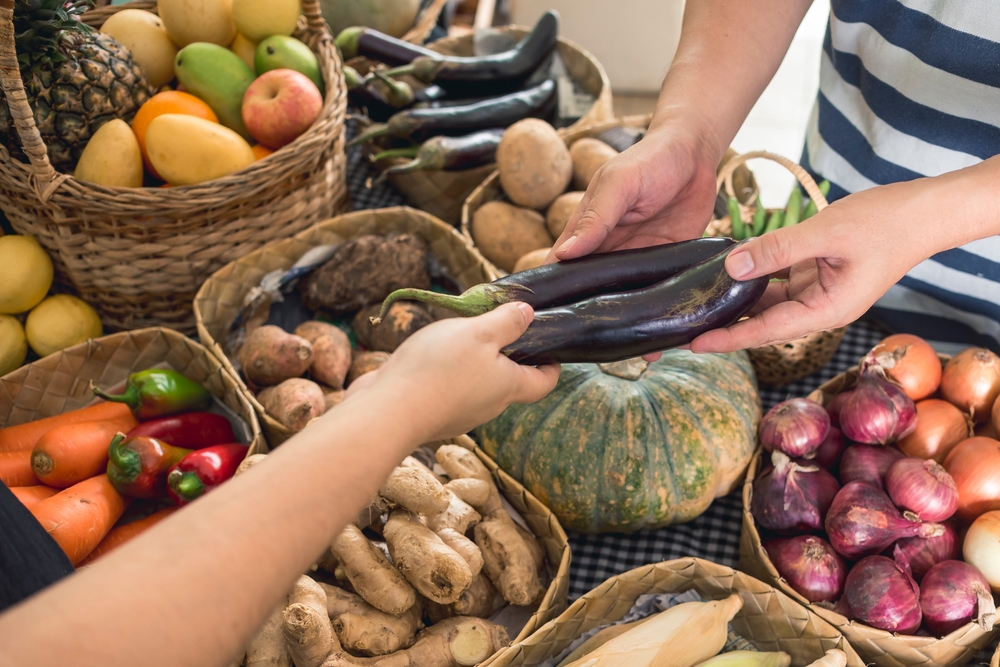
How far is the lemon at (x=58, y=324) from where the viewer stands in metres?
1.67

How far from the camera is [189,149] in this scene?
1.63m

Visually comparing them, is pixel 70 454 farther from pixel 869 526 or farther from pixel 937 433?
pixel 937 433

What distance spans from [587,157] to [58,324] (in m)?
1.40

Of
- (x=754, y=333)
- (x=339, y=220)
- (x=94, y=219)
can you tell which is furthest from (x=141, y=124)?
(x=754, y=333)

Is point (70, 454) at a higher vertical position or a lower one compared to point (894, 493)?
lower

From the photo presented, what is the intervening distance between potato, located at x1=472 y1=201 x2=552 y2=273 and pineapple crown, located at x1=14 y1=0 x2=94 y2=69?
3.38 ft

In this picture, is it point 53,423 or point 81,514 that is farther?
point 53,423

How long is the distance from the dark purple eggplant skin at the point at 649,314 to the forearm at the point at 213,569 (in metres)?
0.46

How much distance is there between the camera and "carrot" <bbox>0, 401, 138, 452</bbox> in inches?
58.9

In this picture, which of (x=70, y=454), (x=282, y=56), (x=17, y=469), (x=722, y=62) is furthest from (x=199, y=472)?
(x=722, y=62)

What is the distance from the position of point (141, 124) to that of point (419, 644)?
1.31 m

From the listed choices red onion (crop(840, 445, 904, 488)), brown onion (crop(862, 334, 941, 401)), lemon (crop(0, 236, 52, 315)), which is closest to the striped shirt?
brown onion (crop(862, 334, 941, 401))

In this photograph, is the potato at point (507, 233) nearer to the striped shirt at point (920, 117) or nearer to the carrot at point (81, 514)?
the striped shirt at point (920, 117)

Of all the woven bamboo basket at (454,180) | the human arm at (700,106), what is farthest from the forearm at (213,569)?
the woven bamboo basket at (454,180)
